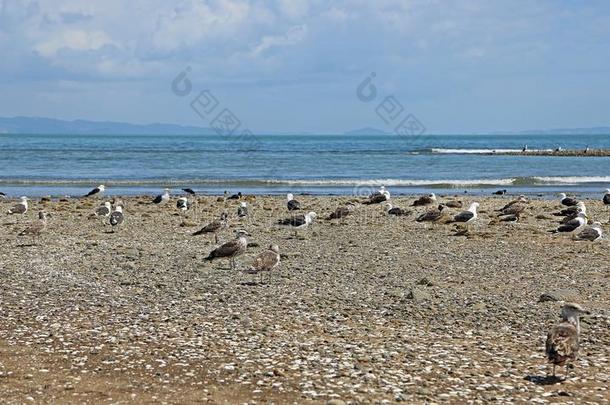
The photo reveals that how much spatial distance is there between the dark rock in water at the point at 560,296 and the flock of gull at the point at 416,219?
1.15 m

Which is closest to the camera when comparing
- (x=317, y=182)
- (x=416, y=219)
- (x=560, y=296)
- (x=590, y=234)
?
(x=560, y=296)

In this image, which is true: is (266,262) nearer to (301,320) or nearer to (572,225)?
(301,320)

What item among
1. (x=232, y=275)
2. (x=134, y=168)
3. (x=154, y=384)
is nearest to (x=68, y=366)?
→ (x=154, y=384)

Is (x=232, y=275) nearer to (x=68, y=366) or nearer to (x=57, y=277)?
(x=57, y=277)

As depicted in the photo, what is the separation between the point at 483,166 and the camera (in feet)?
216

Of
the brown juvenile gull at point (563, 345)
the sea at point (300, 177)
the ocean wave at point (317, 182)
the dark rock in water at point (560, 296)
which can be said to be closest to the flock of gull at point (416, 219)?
the brown juvenile gull at point (563, 345)

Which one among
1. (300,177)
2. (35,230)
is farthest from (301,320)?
(300,177)

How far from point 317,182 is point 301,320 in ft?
118

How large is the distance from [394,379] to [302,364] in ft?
3.55

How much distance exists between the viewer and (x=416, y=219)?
24875 millimetres

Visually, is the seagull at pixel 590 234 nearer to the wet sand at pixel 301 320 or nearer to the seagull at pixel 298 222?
the wet sand at pixel 301 320

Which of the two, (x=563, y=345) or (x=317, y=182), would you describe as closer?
(x=563, y=345)

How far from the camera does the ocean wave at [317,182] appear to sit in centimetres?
4544

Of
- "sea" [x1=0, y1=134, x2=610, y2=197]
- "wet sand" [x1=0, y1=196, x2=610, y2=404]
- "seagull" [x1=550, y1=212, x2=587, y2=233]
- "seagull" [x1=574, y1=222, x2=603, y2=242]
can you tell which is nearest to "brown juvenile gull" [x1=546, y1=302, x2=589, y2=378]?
"wet sand" [x1=0, y1=196, x2=610, y2=404]
